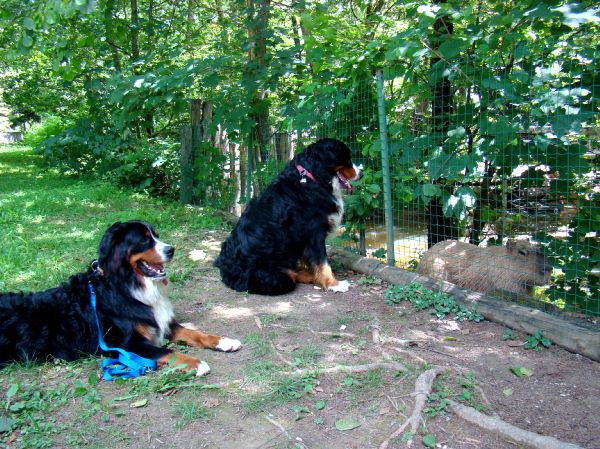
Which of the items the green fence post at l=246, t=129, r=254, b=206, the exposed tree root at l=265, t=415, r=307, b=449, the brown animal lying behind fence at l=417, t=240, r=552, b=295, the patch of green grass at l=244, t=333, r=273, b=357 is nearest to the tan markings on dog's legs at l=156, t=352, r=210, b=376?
the patch of green grass at l=244, t=333, r=273, b=357

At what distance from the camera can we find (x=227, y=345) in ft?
12.0

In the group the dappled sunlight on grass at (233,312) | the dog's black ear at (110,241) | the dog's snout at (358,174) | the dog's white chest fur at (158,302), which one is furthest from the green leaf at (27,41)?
the dog's snout at (358,174)

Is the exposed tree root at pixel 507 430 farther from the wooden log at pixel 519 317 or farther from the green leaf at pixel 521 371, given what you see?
the wooden log at pixel 519 317

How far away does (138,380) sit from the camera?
10.5 feet

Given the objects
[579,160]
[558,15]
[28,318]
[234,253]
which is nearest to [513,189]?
[579,160]

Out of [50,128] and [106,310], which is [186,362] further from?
[50,128]

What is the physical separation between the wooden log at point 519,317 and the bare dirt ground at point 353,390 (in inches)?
3.5

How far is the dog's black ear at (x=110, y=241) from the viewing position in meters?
3.35

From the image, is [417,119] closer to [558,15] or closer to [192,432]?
[558,15]

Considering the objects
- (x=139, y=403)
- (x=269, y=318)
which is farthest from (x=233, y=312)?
(x=139, y=403)

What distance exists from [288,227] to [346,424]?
8.95ft

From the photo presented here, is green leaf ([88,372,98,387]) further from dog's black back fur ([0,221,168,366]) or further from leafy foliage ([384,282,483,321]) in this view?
leafy foliage ([384,282,483,321])

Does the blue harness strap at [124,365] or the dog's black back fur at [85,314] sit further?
the dog's black back fur at [85,314]

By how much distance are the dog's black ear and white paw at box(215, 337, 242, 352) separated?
104 centimetres
